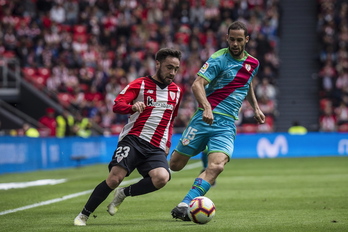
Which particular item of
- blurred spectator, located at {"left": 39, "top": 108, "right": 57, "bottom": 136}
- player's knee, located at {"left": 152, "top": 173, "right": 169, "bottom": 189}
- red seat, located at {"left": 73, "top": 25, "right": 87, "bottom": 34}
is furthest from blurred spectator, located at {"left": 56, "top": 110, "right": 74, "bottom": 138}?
player's knee, located at {"left": 152, "top": 173, "right": 169, "bottom": 189}

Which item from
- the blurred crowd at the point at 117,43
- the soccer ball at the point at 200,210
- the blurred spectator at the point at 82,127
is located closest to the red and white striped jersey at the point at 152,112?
the soccer ball at the point at 200,210

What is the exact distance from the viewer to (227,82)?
8625 millimetres

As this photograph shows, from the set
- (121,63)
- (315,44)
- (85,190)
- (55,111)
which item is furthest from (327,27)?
(85,190)

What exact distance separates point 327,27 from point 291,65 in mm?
2476

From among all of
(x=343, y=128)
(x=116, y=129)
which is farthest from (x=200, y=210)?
(x=343, y=128)

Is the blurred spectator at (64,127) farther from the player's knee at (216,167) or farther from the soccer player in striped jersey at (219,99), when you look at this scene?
the player's knee at (216,167)

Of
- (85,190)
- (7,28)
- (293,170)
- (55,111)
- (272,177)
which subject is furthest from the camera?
(7,28)

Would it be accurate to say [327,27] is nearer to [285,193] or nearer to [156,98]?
[285,193]

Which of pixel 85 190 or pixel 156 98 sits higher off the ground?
pixel 156 98

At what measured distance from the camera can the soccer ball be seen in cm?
767

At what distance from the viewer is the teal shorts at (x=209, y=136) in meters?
8.30

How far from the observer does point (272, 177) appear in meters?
16.5

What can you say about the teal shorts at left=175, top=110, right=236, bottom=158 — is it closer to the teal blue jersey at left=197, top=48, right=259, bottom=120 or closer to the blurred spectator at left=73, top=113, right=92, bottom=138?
the teal blue jersey at left=197, top=48, right=259, bottom=120

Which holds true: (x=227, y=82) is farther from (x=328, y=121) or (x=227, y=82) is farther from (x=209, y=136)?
(x=328, y=121)
